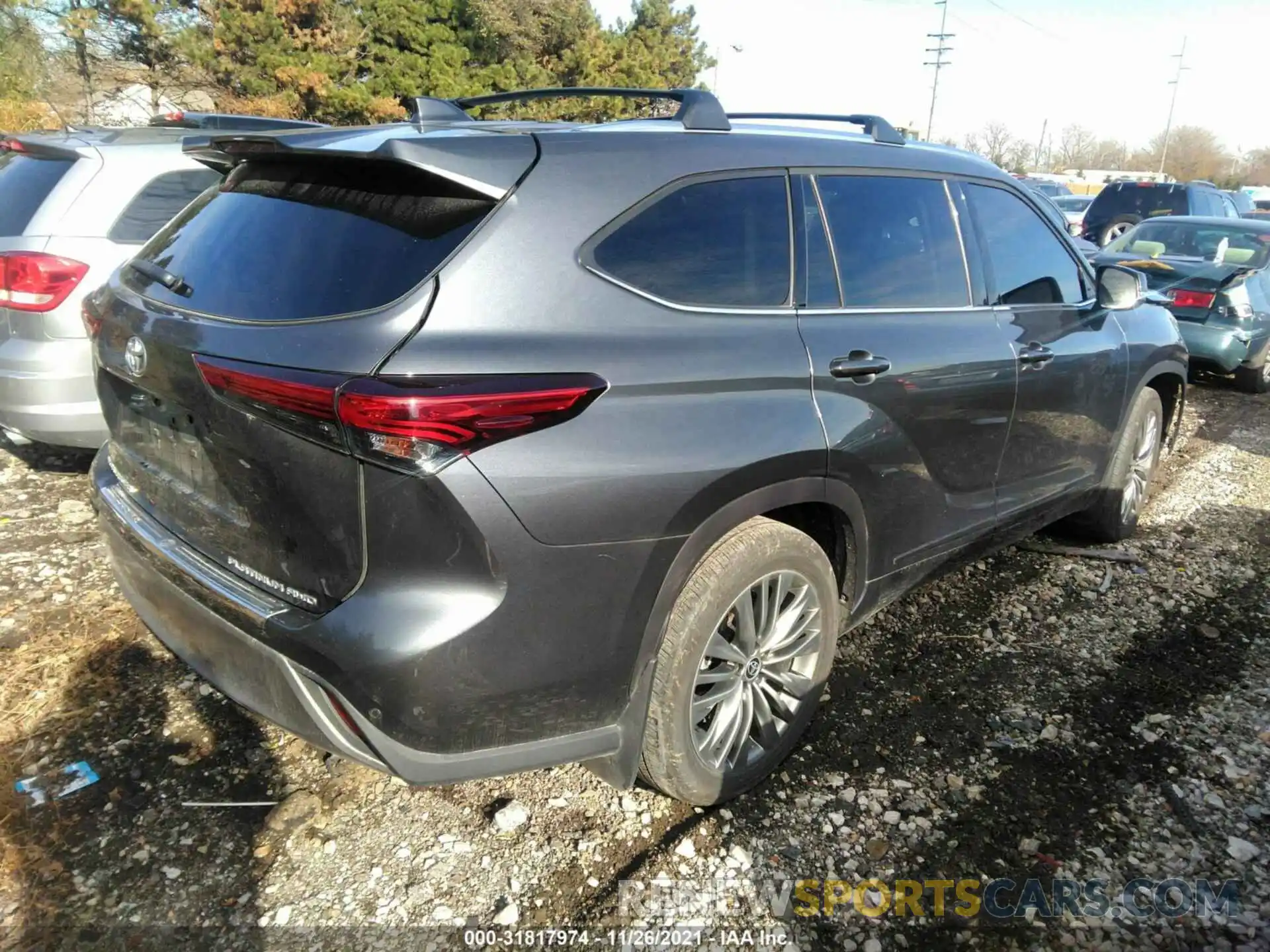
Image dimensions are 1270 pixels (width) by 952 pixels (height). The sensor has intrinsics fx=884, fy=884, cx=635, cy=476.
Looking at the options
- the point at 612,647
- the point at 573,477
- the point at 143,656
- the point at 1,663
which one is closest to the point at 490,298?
the point at 573,477

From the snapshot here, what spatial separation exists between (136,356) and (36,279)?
90.1 inches

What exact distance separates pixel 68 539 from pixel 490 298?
3.21 m

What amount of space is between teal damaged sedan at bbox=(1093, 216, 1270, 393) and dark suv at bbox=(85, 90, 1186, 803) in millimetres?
6596

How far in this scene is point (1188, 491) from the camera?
18.1 ft

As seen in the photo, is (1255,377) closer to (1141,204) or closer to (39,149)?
(1141,204)

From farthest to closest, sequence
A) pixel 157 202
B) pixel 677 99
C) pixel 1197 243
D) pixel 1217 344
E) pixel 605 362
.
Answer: pixel 1197 243 → pixel 1217 344 → pixel 157 202 → pixel 677 99 → pixel 605 362

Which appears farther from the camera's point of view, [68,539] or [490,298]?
[68,539]

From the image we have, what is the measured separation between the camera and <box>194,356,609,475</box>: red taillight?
5.78ft

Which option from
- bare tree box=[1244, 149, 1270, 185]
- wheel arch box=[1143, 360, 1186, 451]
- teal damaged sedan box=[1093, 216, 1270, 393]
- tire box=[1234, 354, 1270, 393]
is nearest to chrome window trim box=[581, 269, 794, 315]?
wheel arch box=[1143, 360, 1186, 451]

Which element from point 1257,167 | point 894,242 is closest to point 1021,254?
point 894,242

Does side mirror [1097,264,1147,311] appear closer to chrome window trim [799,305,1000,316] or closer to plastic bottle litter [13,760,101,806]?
chrome window trim [799,305,1000,316]

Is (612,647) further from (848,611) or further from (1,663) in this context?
(1,663)

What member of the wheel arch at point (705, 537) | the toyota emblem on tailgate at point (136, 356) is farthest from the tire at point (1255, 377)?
the toyota emblem on tailgate at point (136, 356)

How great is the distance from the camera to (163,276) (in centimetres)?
239
